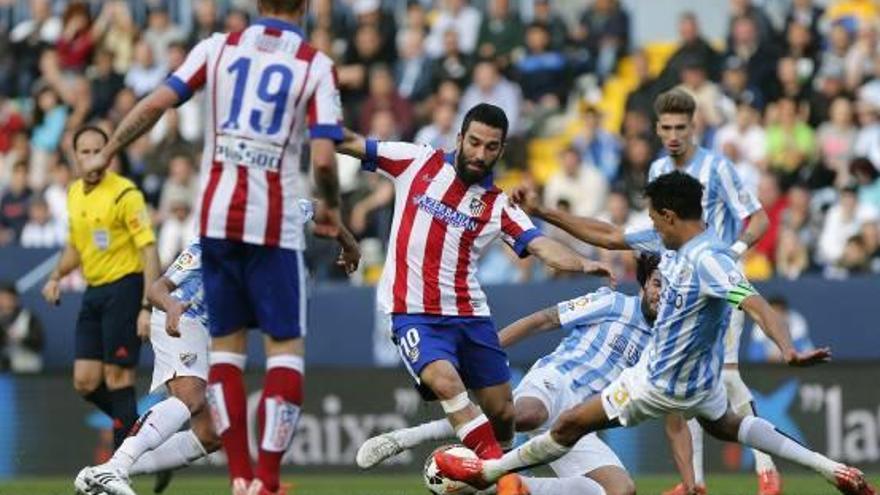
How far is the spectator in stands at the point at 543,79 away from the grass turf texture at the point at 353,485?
6.67 m

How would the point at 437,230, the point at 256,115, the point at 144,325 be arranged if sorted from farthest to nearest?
the point at 144,325, the point at 437,230, the point at 256,115

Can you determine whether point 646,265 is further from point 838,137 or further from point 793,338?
point 838,137

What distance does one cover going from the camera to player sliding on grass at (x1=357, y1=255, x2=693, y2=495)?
12.8 meters

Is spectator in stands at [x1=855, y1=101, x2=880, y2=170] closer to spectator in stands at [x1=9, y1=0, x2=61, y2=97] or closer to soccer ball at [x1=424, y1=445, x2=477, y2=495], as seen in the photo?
spectator in stands at [x1=9, y1=0, x2=61, y2=97]

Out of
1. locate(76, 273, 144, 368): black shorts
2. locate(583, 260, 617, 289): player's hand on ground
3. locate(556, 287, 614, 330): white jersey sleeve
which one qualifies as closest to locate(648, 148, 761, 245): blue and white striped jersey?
locate(556, 287, 614, 330): white jersey sleeve

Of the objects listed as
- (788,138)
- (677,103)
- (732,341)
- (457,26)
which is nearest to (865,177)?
(788,138)

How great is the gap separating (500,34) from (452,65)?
0.83 meters

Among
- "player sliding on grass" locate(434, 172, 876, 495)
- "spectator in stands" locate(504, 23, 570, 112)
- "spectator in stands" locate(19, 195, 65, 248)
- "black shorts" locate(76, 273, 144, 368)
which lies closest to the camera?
"player sliding on grass" locate(434, 172, 876, 495)

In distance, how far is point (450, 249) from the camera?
12.4 metres

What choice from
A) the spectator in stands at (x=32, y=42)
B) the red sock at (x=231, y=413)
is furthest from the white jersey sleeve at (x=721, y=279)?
the spectator in stands at (x=32, y=42)

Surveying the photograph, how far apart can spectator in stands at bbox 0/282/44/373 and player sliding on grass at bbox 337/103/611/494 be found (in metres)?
8.55

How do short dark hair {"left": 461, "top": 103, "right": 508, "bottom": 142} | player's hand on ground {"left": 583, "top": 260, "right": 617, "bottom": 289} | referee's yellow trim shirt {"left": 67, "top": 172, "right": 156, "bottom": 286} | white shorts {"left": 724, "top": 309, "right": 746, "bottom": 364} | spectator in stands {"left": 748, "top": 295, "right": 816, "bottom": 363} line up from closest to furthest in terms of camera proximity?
player's hand on ground {"left": 583, "top": 260, "right": 617, "bottom": 289} → short dark hair {"left": 461, "top": 103, "right": 508, "bottom": 142} → white shorts {"left": 724, "top": 309, "right": 746, "bottom": 364} → referee's yellow trim shirt {"left": 67, "top": 172, "right": 156, "bottom": 286} → spectator in stands {"left": 748, "top": 295, "right": 816, "bottom": 363}

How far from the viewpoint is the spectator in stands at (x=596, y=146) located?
73.7 feet

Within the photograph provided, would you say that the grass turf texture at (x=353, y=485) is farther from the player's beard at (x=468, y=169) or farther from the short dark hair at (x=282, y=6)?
the short dark hair at (x=282, y=6)
